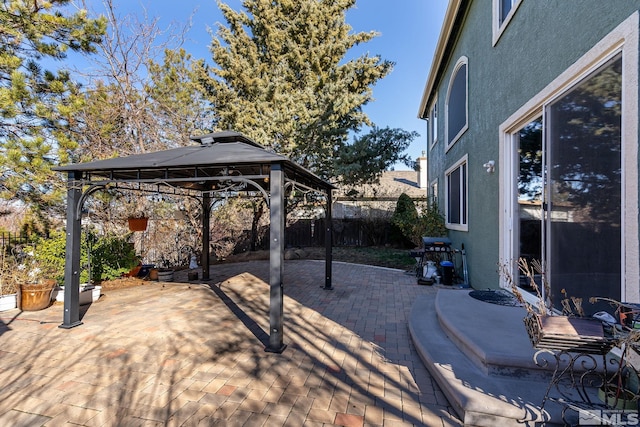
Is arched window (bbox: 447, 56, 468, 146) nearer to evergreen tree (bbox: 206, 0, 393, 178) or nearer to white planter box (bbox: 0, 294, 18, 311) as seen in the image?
evergreen tree (bbox: 206, 0, 393, 178)

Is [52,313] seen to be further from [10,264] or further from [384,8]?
[384,8]

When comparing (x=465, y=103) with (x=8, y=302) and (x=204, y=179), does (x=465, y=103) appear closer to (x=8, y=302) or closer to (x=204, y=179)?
(x=204, y=179)

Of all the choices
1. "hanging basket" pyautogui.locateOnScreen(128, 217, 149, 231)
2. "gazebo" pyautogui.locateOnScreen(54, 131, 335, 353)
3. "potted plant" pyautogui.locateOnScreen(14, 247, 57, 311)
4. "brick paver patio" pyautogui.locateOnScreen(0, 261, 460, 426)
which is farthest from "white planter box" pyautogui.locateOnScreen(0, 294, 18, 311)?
"hanging basket" pyautogui.locateOnScreen(128, 217, 149, 231)

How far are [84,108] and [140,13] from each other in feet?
11.1

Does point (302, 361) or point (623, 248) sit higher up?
point (623, 248)

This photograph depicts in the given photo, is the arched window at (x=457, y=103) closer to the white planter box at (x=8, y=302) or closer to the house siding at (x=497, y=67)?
the house siding at (x=497, y=67)

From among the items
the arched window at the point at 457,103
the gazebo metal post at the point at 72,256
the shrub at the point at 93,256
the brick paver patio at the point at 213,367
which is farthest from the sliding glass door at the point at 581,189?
the shrub at the point at 93,256

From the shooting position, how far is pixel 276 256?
385cm

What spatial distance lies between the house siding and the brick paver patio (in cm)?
206

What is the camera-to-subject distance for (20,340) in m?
4.09

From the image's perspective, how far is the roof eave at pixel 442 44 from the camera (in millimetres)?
6891

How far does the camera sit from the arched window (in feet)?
24.0

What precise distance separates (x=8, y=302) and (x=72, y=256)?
200cm

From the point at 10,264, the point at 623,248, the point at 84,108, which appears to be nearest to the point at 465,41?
the point at 623,248
